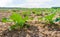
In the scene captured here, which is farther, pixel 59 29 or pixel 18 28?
pixel 59 29

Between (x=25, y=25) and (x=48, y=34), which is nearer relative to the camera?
(x=48, y=34)

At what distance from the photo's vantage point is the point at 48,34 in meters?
3.82

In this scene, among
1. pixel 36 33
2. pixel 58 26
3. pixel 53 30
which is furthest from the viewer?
pixel 58 26

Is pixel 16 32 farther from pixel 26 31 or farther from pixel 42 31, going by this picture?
pixel 42 31

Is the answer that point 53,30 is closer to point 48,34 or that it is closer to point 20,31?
point 48,34

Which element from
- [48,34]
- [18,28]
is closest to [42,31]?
[48,34]

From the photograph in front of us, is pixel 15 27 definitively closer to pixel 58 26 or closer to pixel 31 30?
pixel 31 30

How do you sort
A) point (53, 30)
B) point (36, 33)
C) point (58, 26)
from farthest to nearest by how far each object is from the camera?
point (58, 26)
point (53, 30)
point (36, 33)

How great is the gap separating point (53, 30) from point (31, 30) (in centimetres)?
44

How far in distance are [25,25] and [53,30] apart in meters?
0.51

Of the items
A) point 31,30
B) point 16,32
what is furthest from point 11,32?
point 31,30

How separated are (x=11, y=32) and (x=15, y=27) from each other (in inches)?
6.8

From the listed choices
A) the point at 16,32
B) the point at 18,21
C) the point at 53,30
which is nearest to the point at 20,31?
the point at 16,32

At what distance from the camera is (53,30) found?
4086mm
